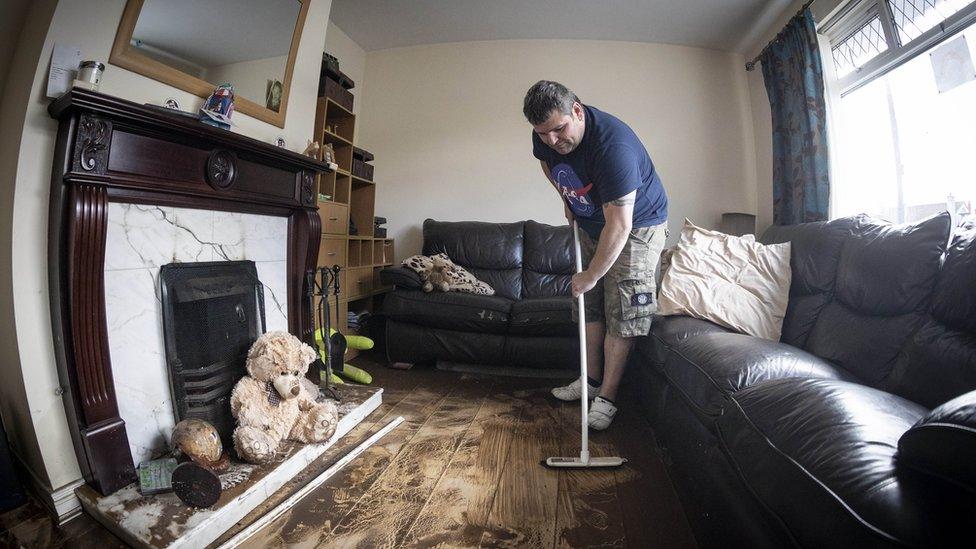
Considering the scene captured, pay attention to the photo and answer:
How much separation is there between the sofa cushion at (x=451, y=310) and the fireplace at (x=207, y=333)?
0.94 m

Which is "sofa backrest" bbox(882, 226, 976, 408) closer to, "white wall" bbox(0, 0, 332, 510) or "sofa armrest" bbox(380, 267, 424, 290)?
"sofa armrest" bbox(380, 267, 424, 290)

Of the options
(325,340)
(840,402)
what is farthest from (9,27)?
(840,402)

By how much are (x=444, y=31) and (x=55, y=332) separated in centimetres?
311

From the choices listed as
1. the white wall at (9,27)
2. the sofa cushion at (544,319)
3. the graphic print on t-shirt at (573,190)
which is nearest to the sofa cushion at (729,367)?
the graphic print on t-shirt at (573,190)

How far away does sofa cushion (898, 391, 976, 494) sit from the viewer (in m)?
0.47

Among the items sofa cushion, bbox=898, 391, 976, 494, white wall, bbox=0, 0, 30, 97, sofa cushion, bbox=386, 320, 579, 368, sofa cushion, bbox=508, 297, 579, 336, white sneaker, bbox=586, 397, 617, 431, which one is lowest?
white sneaker, bbox=586, 397, 617, 431

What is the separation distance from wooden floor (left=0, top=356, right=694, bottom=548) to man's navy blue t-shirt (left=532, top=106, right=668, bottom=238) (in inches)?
37.3

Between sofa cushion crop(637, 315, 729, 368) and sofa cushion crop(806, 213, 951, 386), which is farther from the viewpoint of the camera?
sofa cushion crop(637, 315, 729, 368)

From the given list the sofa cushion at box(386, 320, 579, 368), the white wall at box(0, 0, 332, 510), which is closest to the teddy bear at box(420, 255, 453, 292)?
the sofa cushion at box(386, 320, 579, 368)

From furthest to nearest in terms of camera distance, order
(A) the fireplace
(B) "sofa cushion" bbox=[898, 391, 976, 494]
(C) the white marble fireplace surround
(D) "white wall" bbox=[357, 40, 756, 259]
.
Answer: (D) "white wall" bbox=[357, 40, 756, 259], (A) the fireplace, (C) the white marble fireplace surround, (B) "sofa cushion" bbox=[898, 391, 976, 494]

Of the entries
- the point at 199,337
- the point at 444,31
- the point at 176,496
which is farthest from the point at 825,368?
the point at 444,31

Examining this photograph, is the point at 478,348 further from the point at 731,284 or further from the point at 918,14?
the point at 918,14

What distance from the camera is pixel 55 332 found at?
1.08 metres

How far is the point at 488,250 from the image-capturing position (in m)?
2.96
